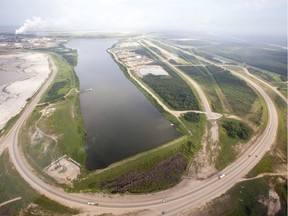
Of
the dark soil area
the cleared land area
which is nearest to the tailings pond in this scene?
the cleared land area

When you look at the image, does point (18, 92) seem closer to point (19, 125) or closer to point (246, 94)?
point (19, 125)

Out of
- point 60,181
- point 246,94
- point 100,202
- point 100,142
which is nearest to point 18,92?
point 100,142

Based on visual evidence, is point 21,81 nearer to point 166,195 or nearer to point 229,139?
point 166,195

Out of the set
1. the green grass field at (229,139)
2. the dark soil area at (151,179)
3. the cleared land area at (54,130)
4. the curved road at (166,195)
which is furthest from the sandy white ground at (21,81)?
the green grass field at (229,139)

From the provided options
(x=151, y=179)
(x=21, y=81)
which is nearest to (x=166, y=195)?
(x=151, y=179)

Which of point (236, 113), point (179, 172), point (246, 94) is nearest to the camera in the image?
point (179, 172)

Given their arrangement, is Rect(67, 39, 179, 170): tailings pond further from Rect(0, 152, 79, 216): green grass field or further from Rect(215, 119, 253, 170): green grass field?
Rect(215, 119, 253, 170): green grass field

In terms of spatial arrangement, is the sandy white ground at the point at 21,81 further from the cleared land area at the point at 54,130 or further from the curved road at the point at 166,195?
the curved road at the point at 166,195
